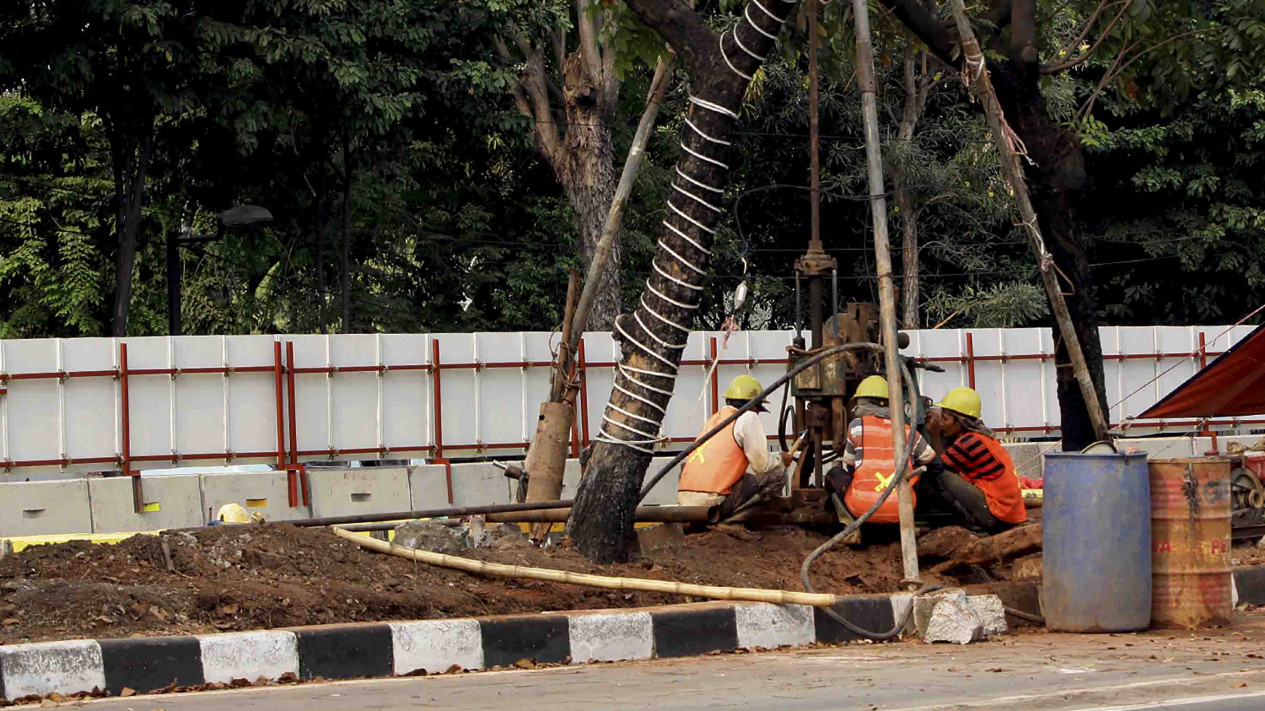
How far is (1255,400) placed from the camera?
14859 millimetres

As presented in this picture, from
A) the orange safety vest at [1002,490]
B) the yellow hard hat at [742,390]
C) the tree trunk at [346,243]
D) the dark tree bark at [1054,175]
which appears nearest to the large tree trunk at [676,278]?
the yellow hard hat at [742,390]

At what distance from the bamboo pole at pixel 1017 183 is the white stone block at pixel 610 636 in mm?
3552

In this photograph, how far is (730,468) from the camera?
11.0m

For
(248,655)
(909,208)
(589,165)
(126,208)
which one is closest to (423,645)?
(248,655)

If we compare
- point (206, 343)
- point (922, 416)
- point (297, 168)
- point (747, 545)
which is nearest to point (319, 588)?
point (747, 545)

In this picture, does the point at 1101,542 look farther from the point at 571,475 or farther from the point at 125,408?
the point at 125,408

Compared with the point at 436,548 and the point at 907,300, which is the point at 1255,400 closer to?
the point at 436,548

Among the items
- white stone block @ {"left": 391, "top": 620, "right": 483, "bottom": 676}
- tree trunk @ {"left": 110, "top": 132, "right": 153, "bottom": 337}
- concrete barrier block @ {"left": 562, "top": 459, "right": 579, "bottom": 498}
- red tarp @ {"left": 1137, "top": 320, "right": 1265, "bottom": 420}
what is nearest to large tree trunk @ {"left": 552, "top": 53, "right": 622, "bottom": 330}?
concrete barrier block @ {"left": 562, "top": 459, "right": 579, "bottom": 498}

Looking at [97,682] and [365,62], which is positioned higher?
[365,62]

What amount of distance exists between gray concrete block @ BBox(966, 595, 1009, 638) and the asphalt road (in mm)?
245

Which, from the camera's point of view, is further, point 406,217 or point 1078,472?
point 406,217

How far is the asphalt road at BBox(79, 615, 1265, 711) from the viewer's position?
6191 mm

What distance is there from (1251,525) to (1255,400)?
331cm

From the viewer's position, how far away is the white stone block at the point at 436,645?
7.26 m
